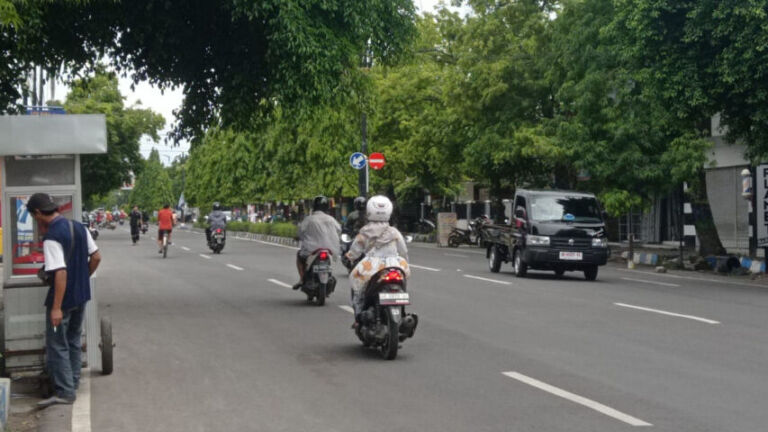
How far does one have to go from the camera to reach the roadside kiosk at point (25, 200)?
821 centimetres

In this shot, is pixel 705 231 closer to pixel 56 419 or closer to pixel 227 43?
pixel 227 43

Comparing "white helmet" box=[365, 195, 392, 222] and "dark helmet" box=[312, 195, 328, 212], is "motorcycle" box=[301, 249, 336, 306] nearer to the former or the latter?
"dark helmet" box=[312, 195, 328, 212]

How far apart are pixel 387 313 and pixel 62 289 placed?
3.14 meters

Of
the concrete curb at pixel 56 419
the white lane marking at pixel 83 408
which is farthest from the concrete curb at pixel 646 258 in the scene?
the concrete curb at pixel 56 419

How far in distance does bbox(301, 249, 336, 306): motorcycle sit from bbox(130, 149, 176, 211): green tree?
12412 cm

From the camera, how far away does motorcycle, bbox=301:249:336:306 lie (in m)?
14.6

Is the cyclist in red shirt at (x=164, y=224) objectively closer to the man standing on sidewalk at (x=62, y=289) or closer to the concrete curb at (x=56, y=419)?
the man standing on sidewalk at (x=62, y=289)

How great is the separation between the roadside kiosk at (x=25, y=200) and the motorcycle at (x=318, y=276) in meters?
5.79

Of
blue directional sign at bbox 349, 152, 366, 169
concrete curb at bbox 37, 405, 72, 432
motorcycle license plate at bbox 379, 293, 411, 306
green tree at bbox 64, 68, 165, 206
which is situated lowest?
concrete curb at bbox 37, 405, 72, 432

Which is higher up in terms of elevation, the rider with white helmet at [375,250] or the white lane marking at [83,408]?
the rider with white helmet at [375,250]

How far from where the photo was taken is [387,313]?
9.19 meters

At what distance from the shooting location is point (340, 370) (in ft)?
29.0

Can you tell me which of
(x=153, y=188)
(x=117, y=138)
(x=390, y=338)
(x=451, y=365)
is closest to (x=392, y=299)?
(x=390, y=338)

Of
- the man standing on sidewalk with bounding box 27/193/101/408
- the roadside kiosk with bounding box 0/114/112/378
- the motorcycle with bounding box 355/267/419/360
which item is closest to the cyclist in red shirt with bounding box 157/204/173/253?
the roadside kiosk with bounding box 0/114/112/378
